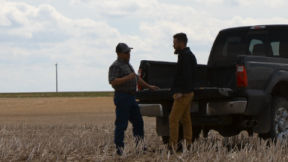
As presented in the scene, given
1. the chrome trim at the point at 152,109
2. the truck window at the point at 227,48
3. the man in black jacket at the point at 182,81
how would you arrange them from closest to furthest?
1. the man in black jacket at the point at 182,81
2. the chrome trim at the point at 152,109
3. the truck window at the point at 227,48

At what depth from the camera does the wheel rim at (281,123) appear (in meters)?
10.1

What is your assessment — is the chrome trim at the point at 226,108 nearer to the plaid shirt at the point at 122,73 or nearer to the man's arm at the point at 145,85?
the man's arm at the point at 145,85

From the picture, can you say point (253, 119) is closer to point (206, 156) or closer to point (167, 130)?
point (167, 130)

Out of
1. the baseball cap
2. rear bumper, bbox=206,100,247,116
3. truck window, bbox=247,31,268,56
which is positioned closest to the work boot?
the baseball cap

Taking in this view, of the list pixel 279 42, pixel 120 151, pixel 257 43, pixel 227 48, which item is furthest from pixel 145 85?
pixel 279 42

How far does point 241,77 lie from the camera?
9477mm

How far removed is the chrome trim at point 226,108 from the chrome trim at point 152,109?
0.75m

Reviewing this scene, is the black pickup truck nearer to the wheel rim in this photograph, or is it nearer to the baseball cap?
the wheel rim

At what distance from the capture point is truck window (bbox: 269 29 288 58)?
1093 cm

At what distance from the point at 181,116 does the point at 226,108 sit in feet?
2.34

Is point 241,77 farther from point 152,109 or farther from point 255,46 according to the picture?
point 255,46

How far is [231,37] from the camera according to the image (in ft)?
37.9

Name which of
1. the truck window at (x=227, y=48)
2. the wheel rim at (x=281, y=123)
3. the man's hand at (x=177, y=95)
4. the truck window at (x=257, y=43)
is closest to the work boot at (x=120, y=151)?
the man's hand at (x=177, y=95)

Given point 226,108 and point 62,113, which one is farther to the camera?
point 62,113
